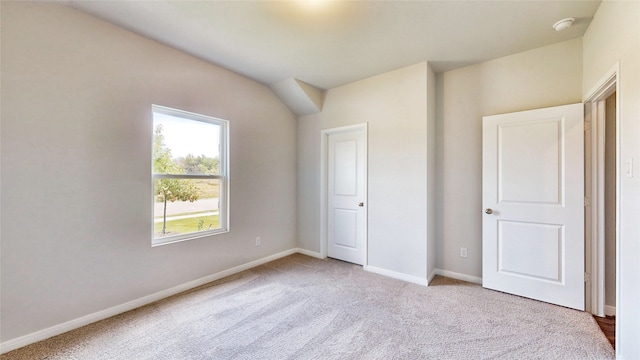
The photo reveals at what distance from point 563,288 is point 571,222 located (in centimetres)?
62

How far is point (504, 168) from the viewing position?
2.63 meters

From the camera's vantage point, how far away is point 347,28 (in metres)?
2.27

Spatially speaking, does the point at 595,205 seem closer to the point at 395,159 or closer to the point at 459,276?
the point at 459,276

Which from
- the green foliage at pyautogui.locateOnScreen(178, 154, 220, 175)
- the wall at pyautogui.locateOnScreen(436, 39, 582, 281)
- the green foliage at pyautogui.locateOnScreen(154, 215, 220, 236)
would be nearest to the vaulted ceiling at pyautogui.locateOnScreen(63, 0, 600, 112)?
the wall at pyautogui.locateOnScreen(436, 39, 582, 281)

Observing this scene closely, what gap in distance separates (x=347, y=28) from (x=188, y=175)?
225cm

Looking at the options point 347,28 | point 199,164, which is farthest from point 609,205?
point 199,164

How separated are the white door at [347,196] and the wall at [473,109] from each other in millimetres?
975

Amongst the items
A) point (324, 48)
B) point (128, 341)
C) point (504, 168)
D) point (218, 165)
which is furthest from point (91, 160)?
point (504, 168)

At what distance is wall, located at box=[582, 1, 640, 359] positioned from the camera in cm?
146

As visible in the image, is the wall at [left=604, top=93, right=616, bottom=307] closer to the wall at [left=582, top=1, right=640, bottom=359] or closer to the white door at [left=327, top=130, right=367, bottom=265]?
the wall at [left=582, top=1, right=640, bottom=359]

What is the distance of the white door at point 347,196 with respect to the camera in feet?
11.7

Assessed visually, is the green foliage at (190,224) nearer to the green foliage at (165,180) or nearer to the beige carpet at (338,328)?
the green foliage at (165,180)

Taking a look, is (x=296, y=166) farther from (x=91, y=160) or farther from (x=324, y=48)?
(x=91, y=160)

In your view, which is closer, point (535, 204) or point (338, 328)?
point (338, 328)
